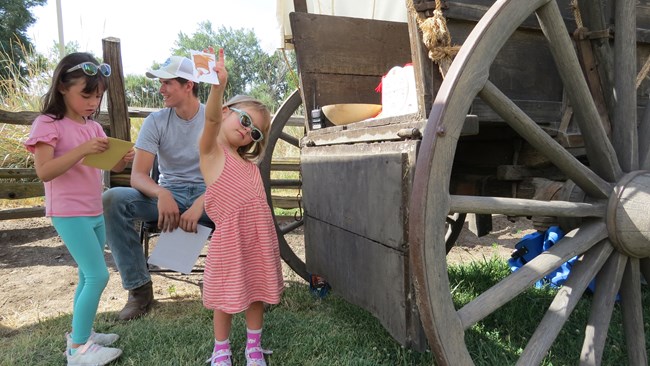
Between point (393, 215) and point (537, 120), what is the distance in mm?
630

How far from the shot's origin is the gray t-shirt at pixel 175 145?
271cm

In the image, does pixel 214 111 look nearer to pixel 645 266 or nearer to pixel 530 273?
pixel 530 273

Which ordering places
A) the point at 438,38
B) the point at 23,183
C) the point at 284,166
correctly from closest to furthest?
the point at 438,38 → the point at 23,183 → the point at 284,166

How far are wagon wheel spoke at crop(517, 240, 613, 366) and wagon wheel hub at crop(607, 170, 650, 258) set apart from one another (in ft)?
0.18

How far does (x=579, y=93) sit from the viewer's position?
4.61 ft

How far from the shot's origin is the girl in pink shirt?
186cm

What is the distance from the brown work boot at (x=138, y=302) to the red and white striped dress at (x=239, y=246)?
3.14 feet

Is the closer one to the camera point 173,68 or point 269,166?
point 173,68

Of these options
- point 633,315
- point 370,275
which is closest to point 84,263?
point 370,275

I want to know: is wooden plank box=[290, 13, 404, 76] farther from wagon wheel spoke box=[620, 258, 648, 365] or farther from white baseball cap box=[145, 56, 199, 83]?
wagon wheel spoke box=[620, 258, 648, 365]

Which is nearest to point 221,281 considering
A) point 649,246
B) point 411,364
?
point 411,364

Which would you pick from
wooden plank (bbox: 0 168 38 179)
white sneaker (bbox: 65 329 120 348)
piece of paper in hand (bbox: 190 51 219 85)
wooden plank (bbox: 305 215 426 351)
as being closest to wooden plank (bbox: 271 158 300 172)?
wooden plank (bbox: 0 168 38 179)

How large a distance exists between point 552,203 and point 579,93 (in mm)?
345

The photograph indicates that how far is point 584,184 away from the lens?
1.44m
